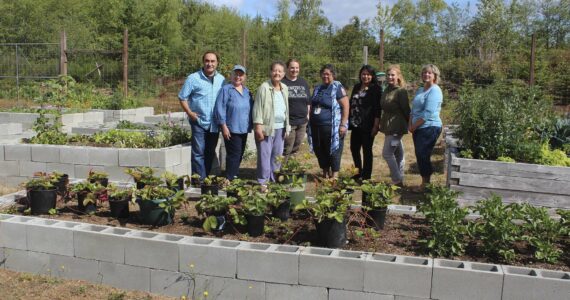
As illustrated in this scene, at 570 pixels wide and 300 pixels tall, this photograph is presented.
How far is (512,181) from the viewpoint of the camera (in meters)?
5.13

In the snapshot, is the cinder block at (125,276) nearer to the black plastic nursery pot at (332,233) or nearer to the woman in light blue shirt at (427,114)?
the black plastic nursery pot at (332,233)

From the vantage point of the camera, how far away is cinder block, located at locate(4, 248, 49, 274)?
3.81m

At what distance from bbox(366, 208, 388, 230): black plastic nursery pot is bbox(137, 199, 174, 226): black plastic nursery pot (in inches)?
61.8

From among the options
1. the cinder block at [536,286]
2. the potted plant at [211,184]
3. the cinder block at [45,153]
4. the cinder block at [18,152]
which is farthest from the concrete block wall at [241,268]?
the cinder block at [18,152]

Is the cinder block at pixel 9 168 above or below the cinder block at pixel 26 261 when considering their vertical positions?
above

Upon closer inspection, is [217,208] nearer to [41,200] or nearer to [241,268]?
[241,268]

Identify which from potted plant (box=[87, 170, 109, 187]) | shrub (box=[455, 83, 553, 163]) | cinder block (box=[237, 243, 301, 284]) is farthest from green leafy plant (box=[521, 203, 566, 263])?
potted plant (box=[87, 170, 109, 187])

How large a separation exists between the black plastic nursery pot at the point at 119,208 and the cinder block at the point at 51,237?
39 cm

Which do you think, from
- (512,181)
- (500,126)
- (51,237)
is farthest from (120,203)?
(500,126)

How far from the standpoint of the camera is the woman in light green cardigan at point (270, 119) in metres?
5.16

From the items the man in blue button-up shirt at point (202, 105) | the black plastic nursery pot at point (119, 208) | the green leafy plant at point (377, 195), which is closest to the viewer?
the green leafy plant at point (377, 195)

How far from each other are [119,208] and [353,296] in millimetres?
2138

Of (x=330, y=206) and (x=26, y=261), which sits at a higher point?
(x=330, y=206)

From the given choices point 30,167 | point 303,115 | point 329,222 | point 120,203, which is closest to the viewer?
point 329,222
